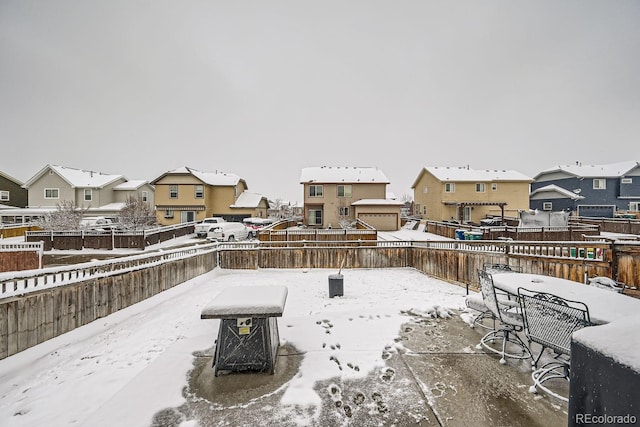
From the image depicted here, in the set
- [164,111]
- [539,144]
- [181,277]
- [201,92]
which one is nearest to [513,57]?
[539,144]

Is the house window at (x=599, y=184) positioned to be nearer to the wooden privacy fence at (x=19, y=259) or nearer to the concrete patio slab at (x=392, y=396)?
the concrete patio slab at (x=392, y=396)

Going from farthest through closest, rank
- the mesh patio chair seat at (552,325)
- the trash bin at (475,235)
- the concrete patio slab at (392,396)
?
1. the trash bin at (475,235)
2. the mesh patio chair seat at (552,325)
3. the concrete patio slab at (392,396)

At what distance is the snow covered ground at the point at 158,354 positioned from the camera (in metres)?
3.09

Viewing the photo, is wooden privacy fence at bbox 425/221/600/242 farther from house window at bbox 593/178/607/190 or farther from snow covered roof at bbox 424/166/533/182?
house window at bbox 593/178/607/190

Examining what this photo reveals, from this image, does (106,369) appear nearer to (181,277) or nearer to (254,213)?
(181,277)

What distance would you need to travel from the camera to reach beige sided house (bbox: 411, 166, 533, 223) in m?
27.5

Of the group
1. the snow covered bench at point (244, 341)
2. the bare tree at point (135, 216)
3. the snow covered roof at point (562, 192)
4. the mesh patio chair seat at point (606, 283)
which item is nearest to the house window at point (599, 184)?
the snow covered roof at point (562, 192)

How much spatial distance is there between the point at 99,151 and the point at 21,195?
32.3 meters

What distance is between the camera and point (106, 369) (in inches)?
155

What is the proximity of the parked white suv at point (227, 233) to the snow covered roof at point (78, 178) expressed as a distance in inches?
788

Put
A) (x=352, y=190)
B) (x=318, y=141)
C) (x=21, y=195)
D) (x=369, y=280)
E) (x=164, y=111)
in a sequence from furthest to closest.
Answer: (x=318, y=141) < (x=164, y=111) < (x=21, y=195) < (x=352, y=190) < (x=369, y=280)

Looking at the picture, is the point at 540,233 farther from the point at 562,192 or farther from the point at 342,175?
the point at 342,175

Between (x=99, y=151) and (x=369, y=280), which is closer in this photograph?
(x=369, y=280)

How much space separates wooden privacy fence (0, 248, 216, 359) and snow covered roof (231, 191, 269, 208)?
23.8 meters
